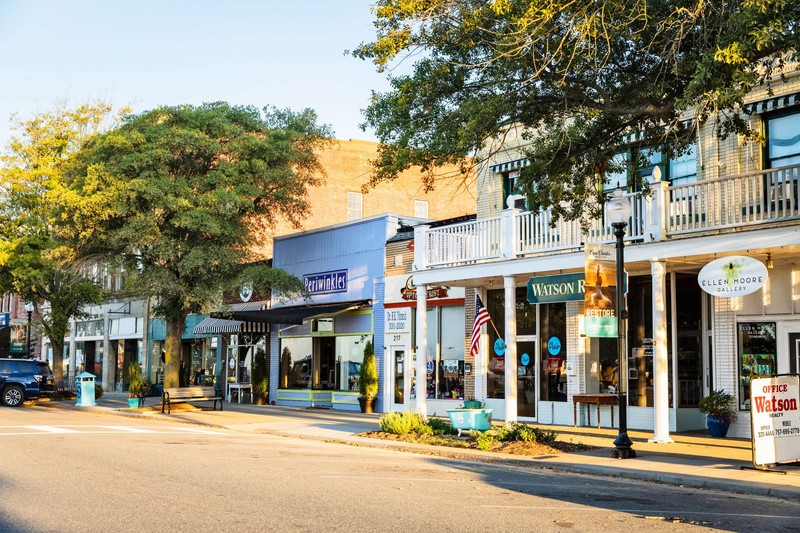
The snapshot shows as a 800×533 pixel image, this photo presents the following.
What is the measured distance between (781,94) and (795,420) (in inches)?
302

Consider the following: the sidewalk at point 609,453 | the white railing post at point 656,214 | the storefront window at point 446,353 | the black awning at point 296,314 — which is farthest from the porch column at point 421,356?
the black awning at point 296,314

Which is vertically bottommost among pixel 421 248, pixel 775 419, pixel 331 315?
pixel 775 419

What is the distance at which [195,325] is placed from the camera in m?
40.5

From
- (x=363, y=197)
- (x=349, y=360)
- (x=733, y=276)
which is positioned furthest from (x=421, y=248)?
(x=363, y=197)

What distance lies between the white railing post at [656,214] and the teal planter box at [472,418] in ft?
16.5

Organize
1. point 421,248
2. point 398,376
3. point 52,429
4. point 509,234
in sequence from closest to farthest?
point 52,429
point 509,234
point 421,248
point 398,376

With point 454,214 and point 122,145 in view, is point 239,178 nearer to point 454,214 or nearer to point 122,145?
point 122,145

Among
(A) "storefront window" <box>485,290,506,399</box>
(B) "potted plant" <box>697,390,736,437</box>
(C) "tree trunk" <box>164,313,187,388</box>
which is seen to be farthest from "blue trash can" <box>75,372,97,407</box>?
(B) "potted plant" <box>697,390,736,437</box>

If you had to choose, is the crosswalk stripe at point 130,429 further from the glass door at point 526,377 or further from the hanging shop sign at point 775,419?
the hanging shop sign at point 775,419

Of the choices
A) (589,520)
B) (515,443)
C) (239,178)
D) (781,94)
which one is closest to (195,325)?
(239,178)

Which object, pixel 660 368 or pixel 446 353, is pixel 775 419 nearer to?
pixel 660 368

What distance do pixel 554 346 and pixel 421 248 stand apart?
4.44 m

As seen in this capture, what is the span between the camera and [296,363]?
1352 inches

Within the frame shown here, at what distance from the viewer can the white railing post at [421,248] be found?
23828 millimetres
